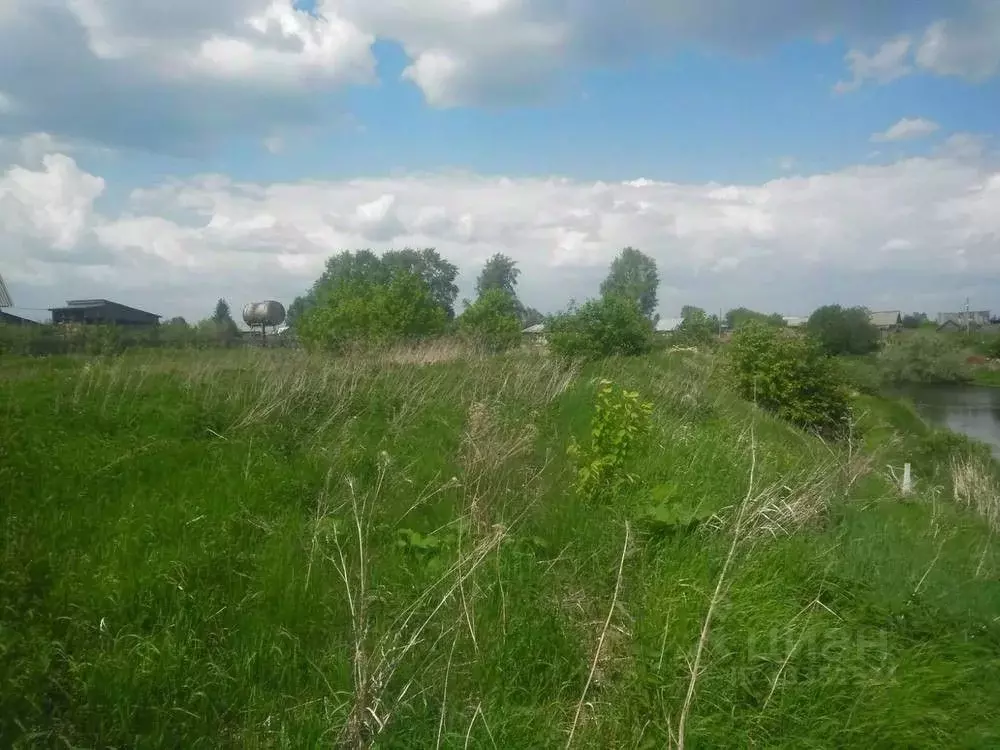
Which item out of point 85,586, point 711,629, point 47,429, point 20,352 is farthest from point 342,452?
point 20,352

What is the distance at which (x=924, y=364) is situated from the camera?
52.6m

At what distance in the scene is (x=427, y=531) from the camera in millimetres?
5500

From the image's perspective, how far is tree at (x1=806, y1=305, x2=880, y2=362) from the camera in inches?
2172

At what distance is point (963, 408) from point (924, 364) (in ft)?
33.3

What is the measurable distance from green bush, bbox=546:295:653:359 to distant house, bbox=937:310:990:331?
61.5m

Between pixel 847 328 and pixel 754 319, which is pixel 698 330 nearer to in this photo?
pixel 754 319

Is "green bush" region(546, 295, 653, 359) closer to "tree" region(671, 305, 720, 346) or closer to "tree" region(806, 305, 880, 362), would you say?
"tree" region(671, 305, 720, 346)

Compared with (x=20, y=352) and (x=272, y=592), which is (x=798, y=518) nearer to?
(x=272, y=592)

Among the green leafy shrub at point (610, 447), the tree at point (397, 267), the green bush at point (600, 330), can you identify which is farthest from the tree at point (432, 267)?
the green leafy shrub at point (610, 447)

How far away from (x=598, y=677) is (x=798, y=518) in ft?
7.33

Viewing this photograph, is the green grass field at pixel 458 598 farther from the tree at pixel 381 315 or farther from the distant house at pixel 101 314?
the tree at pixel 381 315

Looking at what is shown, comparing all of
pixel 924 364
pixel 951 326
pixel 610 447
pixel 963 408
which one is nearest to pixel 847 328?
pixel 924 364

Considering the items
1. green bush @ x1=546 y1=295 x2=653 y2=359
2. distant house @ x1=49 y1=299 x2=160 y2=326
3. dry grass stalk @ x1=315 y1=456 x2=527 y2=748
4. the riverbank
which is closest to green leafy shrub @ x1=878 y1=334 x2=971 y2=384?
the riverbank

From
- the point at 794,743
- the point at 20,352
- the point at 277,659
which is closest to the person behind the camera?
the point at 794,743
